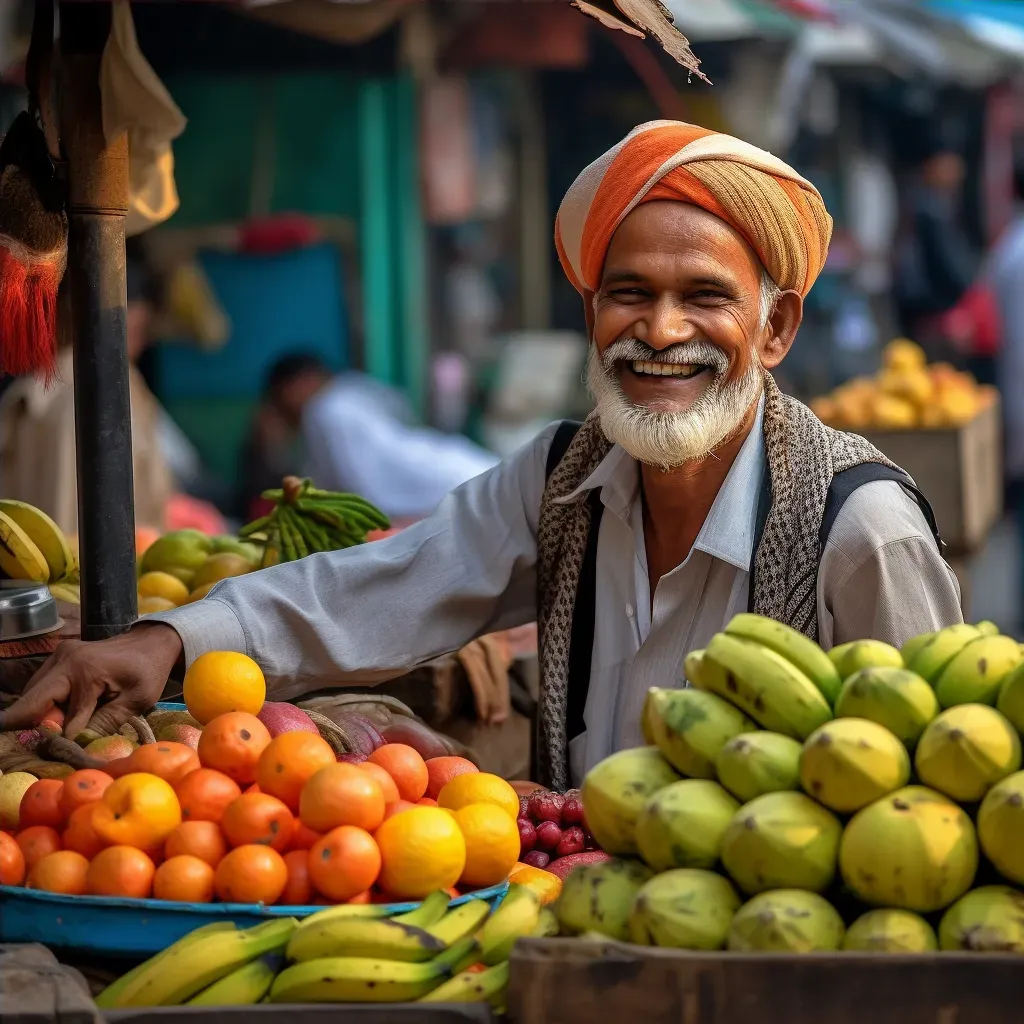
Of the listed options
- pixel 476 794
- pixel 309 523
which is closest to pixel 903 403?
pixel 309 523

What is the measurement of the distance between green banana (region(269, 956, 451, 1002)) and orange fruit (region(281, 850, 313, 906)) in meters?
0.17

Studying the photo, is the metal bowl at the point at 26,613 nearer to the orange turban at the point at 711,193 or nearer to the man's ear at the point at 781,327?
the orange turban at the point at 711,193

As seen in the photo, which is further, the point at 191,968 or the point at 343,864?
the point at 343,864

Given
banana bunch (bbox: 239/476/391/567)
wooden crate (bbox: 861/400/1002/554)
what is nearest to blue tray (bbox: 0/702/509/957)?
banana bunch (bbox: 239/476/391/567)

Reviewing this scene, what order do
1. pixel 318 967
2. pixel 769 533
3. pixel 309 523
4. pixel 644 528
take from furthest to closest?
pixel 309 523 < pixel 644 528 < pixel 769 533 < pixel 318 967

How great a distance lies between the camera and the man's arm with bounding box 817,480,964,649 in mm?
2732

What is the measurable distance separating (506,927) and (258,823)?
37 centimetres

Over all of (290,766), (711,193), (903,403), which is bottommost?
(903,403)

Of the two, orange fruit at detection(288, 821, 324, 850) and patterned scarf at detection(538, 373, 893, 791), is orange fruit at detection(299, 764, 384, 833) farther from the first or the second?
patterned scarf at detection(538, 373, 893, 791)

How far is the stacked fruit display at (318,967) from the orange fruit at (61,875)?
0.16 meters

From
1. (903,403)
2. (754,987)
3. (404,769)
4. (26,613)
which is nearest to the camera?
(754,987)

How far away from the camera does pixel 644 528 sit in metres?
3.21

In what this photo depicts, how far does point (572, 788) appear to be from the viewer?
321 cm

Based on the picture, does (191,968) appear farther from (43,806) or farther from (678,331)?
(678,331)
